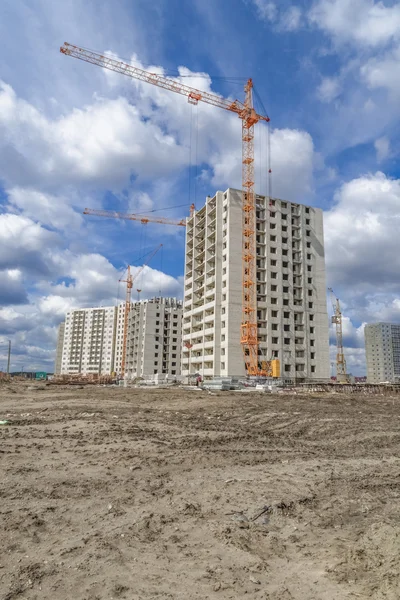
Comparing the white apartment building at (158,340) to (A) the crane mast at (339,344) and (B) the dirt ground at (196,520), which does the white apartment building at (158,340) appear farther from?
(B) the dirt ground at (196,520)

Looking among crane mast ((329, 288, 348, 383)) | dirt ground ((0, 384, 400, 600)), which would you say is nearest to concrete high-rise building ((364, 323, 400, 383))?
crane mast ((329, 288, 348, 383))

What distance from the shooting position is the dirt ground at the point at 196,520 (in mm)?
4520

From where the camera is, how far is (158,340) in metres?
143

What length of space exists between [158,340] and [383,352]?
4237 inches

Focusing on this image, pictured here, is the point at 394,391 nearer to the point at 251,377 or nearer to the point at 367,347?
the point at 251,377

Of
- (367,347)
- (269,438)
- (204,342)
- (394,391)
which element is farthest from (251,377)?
(367,347)

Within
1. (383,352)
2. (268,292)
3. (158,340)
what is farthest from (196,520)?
(383,352)

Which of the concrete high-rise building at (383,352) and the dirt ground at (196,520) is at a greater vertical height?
the concrete high-rise building at (383,352)

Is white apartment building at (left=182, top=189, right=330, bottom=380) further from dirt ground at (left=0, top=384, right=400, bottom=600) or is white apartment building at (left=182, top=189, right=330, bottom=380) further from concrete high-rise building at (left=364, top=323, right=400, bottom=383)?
concrete high-rise building at (left=364, top=323, right=400, bottom=383)

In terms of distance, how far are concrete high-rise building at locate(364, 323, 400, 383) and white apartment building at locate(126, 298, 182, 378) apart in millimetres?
93656

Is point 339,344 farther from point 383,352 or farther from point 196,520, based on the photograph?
point 196,520

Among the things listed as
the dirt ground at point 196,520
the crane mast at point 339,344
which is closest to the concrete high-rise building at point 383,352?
the crane mast at point 339,344

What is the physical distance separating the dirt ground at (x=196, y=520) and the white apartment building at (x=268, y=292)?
69.2 metres

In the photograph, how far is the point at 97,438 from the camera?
42.7 ft
